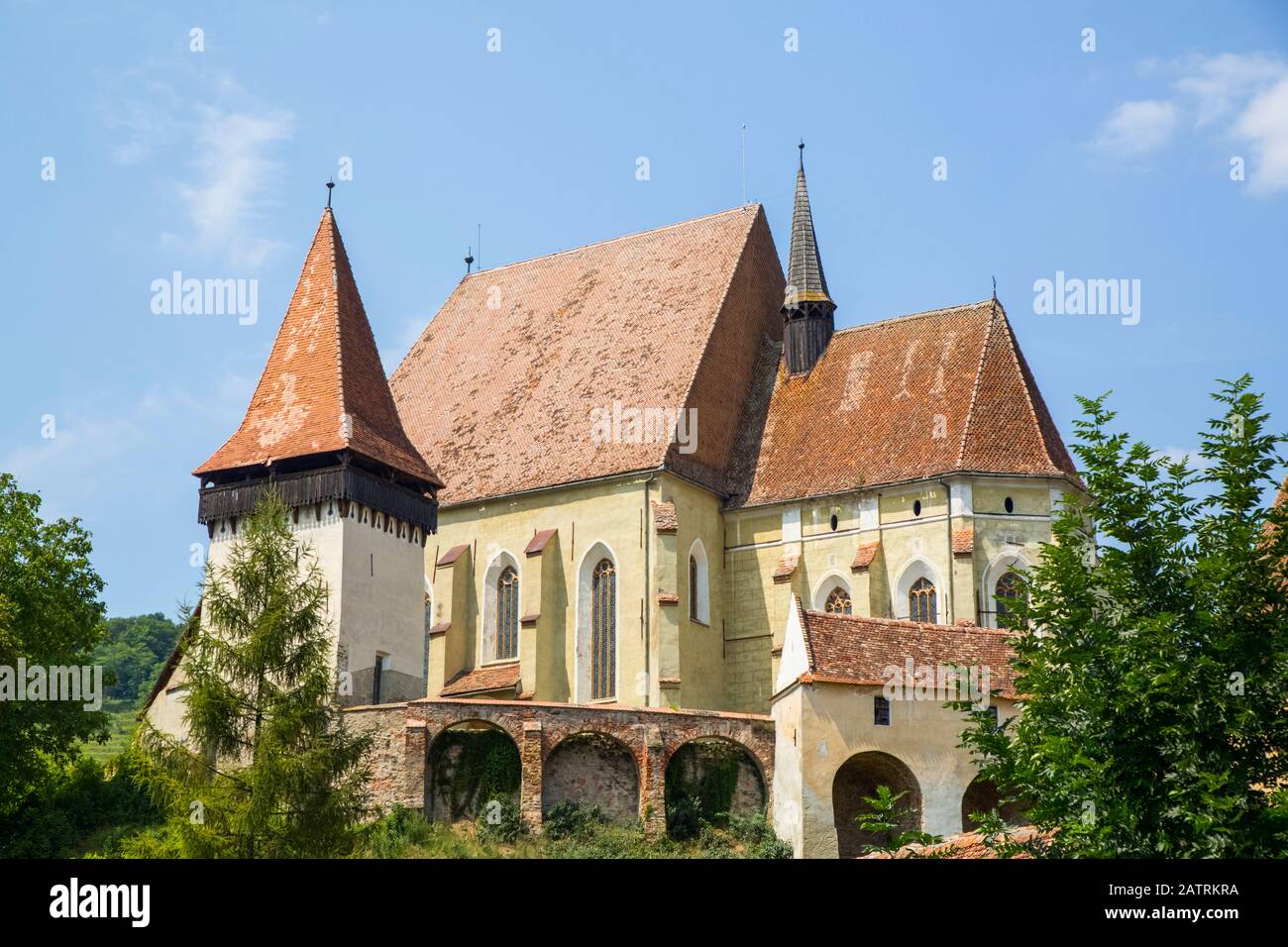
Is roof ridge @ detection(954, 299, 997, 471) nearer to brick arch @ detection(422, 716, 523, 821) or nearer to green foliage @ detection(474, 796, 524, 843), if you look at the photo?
brick arch @ detection(422, 716, 523, 821)

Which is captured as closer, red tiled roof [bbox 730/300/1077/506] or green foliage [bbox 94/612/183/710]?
red tiled roof [bbox 730/300/1077/506]

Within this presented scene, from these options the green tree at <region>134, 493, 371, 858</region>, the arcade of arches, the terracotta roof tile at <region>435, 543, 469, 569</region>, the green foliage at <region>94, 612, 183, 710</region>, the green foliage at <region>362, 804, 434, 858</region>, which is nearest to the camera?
the green tree at <region>134, 493, 371, 858</region>

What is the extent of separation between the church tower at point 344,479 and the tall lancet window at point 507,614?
388 centimetres

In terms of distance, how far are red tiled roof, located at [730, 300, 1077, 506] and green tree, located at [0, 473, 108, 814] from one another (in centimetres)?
1686

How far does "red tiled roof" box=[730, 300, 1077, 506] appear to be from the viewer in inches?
1692

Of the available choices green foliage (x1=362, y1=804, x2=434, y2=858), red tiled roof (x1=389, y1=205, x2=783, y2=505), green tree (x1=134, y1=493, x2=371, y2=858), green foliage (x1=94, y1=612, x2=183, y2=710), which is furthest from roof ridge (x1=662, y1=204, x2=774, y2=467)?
green foliage (x1=94, y1=612, x2=183, y2=710)

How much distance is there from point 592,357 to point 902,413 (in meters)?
9.49

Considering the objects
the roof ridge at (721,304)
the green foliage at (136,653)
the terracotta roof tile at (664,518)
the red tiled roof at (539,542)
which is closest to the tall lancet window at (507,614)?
the red tiled roof at (539,542)

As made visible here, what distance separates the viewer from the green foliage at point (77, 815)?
36.8 m

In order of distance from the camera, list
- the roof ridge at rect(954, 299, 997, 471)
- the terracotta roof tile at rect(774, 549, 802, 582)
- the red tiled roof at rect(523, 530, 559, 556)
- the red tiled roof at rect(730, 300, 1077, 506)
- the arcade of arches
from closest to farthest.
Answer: the arcade of arches, the roof ridge at rect(954, 299, 997, 471), the red tiled roof at rect(730, 300, 1077, 506), the terracotta roof tile at rect(774, 549, 802, 582), the red tiled roof at rect(523, 530, 559, 556)

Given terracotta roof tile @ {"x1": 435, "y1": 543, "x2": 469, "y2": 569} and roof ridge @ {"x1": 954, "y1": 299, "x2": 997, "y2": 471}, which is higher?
roof ridge @ {"x1": 954, "y1": 299, "x2": 997, "y2": 471}
